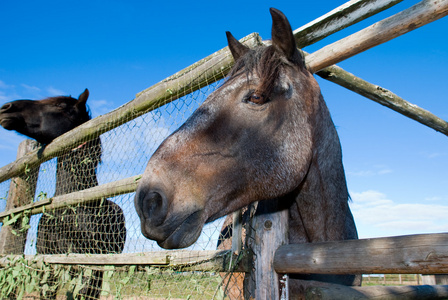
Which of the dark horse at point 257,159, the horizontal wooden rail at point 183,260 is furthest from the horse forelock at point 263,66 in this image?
the horizontal wooden rail at point 183,260

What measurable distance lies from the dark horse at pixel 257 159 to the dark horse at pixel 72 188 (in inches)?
59.7

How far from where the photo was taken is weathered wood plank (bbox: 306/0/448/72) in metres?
1.86

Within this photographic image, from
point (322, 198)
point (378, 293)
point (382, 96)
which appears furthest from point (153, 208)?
point (382, 96)

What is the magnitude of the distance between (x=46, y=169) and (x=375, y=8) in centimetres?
474

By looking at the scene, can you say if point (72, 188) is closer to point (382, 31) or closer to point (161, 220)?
point (161, 220)

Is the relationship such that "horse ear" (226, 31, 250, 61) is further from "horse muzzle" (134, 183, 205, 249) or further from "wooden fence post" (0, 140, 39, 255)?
"wooden fence post" (0, 140, 39, 255)

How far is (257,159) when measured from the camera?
202cm

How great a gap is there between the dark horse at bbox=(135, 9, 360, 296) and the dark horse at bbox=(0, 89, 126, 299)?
4.97 ft

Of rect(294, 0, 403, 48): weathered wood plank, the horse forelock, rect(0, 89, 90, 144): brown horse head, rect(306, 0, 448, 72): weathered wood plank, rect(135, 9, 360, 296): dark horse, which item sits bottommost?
rect(135, 9, 360, 296): dark horse

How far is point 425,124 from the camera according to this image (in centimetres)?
363

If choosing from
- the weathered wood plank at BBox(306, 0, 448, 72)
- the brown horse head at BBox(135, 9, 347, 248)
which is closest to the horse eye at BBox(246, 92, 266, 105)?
the brown horse head at BBox(135, 9, 347, 248)

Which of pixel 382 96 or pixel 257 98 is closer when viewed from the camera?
pixel 257 98

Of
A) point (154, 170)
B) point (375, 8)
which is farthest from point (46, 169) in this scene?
point (375, 8)

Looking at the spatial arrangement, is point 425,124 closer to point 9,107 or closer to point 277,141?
point 277,141
